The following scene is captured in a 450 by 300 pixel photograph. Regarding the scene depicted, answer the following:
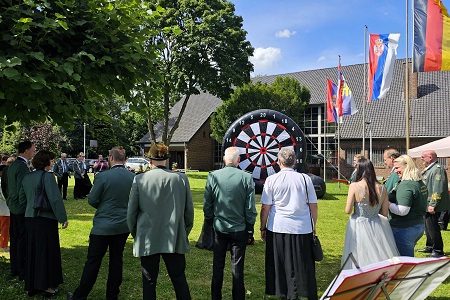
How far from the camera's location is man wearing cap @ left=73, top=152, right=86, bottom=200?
16375mm

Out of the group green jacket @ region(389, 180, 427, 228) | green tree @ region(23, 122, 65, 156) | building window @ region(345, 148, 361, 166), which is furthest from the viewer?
green tree @ region(23, 122, 65, 156)

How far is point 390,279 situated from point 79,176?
15.7 metres

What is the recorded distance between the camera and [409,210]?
17.1 feet

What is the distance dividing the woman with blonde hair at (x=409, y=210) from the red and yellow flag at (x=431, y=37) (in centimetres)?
560

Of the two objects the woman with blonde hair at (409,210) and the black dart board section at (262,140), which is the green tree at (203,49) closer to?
the black dart board section at (262,140)

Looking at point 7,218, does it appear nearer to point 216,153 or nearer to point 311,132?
point 311,132

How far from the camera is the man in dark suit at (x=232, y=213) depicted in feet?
16.5

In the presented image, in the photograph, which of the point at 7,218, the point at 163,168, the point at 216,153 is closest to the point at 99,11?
the point at 163,168

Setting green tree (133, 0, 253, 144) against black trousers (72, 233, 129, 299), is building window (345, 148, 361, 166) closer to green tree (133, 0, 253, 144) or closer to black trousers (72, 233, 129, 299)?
green tree (133, 0, 253, 144)

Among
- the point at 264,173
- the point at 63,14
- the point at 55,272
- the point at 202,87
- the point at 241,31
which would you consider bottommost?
the point at 55,272

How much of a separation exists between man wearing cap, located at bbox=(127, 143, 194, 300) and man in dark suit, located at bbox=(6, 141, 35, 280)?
2.46 metres

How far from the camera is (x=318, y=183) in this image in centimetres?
1734

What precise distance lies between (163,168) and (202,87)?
983 inches

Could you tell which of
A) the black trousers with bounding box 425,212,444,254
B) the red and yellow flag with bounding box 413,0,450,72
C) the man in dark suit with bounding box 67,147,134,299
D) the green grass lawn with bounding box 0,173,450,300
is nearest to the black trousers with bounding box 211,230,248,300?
the green grass lawn with bounding box 0,173,450,300
